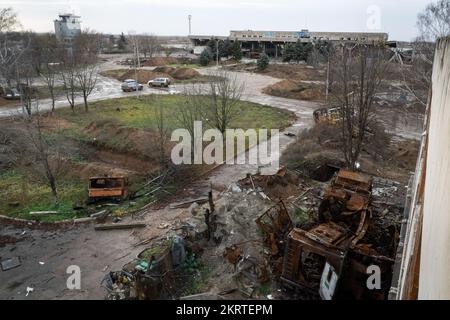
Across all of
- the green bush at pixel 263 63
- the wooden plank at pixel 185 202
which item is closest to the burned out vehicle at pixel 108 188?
the wooden plank at pixel 185 202

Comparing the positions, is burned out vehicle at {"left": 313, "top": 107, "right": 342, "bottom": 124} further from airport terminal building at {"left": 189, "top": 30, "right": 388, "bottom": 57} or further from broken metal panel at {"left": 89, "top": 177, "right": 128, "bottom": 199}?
airport terminal building at {"left": 189, "top": 30, "right": 388, "bottom": 57}

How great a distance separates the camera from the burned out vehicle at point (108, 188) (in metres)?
13.0

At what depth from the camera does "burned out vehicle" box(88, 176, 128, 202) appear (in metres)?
13.0

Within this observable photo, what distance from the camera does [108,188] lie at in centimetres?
1316

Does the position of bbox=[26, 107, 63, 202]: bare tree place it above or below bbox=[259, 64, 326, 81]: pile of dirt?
below

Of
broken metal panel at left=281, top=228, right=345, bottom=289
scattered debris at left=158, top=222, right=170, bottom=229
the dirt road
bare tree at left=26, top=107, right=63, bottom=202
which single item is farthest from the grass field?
broken metal panel at left=281, top=228, right=345, bottom=289

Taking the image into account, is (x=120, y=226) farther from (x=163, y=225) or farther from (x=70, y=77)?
(x=70, y=77)

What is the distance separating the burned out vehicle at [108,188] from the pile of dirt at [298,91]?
71.5ft

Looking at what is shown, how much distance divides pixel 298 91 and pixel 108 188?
79.5ft

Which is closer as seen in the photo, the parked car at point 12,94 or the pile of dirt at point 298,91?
the parked car at point 12,94

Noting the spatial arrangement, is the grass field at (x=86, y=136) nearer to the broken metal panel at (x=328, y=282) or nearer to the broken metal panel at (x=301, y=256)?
the broken metal panel at (x=301, y=256)

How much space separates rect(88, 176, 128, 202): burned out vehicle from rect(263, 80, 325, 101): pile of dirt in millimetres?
21792
